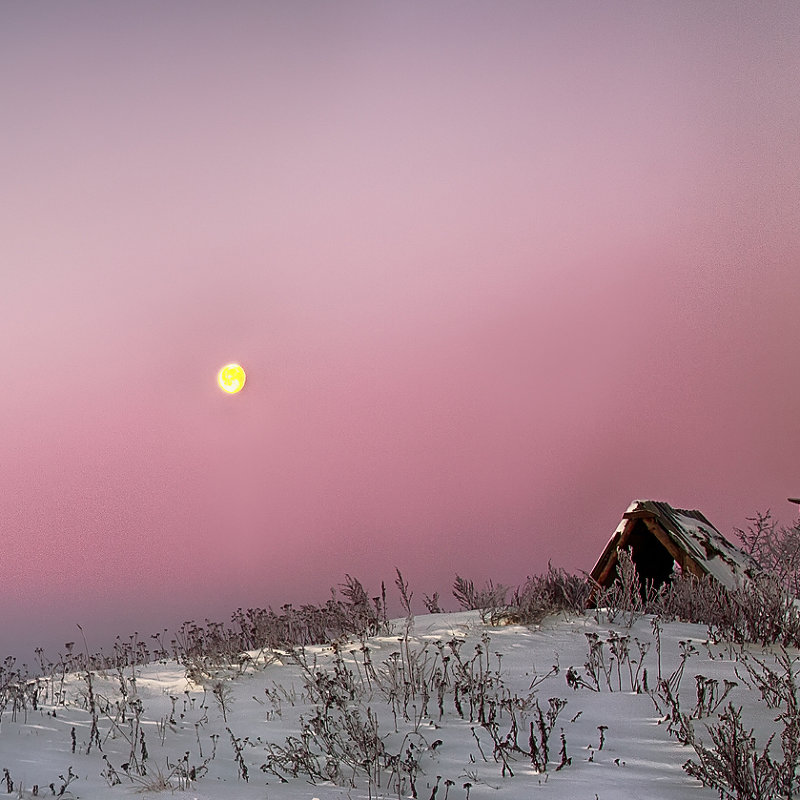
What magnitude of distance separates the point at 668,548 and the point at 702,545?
672 mm

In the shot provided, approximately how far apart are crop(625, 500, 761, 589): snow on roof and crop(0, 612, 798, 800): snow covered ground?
9.64 feet

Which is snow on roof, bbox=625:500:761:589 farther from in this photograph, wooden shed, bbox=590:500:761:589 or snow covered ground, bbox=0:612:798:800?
snow covered ground, bbox=0:612:798:800

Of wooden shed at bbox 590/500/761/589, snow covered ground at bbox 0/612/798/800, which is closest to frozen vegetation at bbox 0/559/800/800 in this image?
snow covered ground at bbox 0/612/798/800

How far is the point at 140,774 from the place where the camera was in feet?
17.4

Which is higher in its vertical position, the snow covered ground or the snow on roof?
the snow on roof

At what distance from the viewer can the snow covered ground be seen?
504 centimetres

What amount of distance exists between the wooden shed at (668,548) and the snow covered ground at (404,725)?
2.80 meters

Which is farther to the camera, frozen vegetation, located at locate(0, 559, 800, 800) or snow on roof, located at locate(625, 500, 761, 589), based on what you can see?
snow on roof, located at locate(625, 500, 761, 589)

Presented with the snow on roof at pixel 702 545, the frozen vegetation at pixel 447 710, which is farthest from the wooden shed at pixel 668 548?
the frozen vegetation at pixel 447 710

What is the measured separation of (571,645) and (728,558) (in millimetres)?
4981

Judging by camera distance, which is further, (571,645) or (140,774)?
(571,645)

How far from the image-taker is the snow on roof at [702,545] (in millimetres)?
11133

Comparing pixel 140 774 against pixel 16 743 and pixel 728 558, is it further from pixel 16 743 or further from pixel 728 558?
pixel 728 558

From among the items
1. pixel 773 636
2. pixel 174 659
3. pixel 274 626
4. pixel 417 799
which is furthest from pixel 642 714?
pixel 174 659
